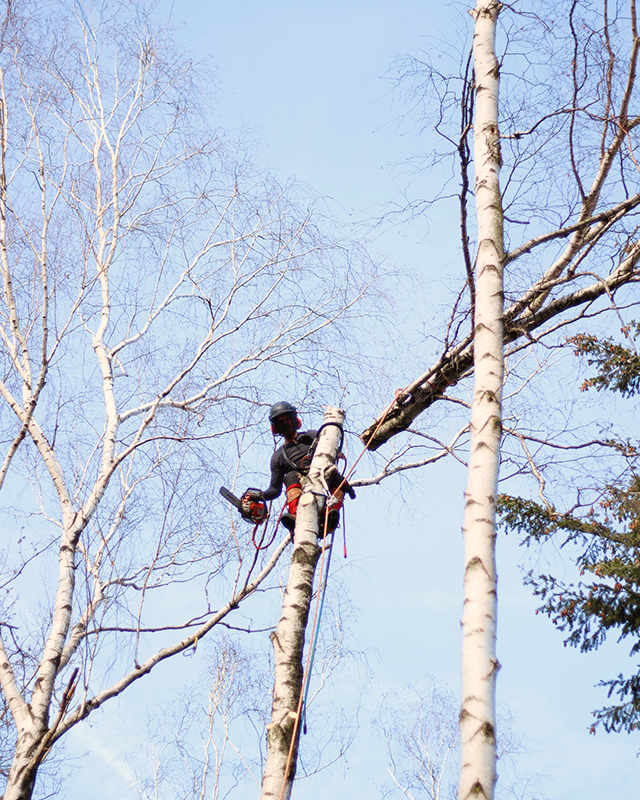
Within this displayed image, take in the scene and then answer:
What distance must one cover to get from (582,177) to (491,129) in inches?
27.3

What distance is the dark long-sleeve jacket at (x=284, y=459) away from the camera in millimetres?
5598

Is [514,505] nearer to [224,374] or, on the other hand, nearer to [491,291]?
[224,374]

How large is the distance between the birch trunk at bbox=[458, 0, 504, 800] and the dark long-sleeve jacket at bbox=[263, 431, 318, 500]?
2.17 meters

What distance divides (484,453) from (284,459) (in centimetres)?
249

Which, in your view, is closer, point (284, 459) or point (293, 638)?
point (293, 638)

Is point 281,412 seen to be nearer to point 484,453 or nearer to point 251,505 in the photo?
point 251,505

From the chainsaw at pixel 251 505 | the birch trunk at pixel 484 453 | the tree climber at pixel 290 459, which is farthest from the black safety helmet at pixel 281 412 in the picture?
the birch trunk at pixel 484 453

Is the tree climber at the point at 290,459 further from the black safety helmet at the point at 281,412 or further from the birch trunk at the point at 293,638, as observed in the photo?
the birch trunk at the point at 293,638

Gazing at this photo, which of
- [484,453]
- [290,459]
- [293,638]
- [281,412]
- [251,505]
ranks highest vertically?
[281,412]

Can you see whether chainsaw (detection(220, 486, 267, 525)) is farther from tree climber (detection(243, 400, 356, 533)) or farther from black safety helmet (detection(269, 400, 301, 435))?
black safety helmet (detection(269, 400, 301, 435))

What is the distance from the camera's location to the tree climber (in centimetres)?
536

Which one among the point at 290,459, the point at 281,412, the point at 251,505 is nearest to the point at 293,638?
the point at 251,505

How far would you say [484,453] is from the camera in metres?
3.33

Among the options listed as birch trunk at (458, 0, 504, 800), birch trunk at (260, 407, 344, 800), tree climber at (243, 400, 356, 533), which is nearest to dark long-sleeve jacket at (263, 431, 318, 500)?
tree climber at (243, 400, 356, 533)
